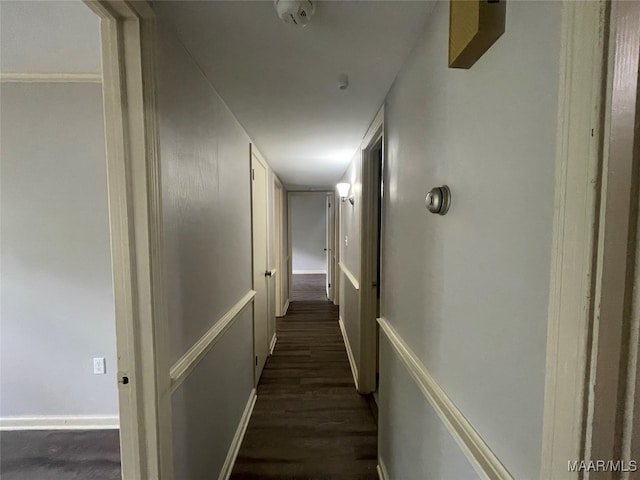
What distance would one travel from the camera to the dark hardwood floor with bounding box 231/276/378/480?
1850 millimetres

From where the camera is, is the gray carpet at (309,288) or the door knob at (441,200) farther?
the gray carpet at (309,288)

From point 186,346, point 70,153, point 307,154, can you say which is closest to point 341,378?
point 186,346

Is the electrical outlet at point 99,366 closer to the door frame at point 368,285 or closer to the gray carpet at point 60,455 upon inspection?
the gray carpet at point 60,455

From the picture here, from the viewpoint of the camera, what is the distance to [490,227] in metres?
0.70

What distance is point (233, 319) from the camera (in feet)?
6.25

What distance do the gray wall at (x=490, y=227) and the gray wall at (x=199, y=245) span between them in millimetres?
955

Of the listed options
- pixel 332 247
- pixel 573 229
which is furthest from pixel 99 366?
pixel 332 247

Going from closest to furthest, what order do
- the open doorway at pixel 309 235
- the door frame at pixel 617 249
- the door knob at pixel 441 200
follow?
the door frame at pixel 617 249, the door knob at pixel 441 200, the open doorway at pixel 309 235

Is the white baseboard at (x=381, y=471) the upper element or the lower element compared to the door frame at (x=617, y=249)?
lower

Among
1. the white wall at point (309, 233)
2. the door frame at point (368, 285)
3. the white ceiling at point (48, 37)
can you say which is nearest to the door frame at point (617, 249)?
the white ceiling at point (48, 37)

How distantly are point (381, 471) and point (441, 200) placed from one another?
173 centimetres

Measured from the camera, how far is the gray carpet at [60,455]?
5.78 feet

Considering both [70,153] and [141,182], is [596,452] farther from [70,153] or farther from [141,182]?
[70,153]

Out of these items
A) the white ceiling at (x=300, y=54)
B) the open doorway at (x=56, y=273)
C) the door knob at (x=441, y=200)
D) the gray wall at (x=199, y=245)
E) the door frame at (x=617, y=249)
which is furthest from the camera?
the open doorway at (x=56, y=273)
